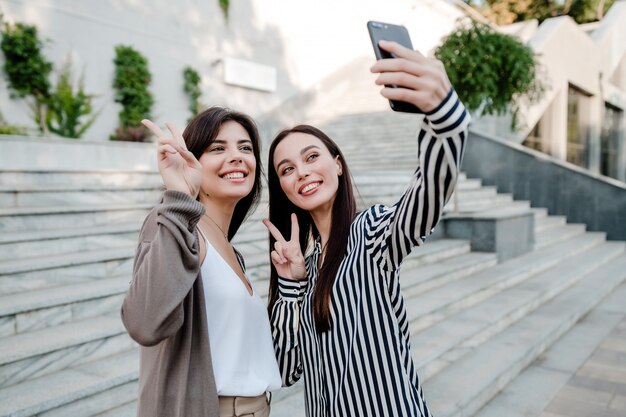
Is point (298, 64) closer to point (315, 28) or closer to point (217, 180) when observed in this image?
point (315, 28)

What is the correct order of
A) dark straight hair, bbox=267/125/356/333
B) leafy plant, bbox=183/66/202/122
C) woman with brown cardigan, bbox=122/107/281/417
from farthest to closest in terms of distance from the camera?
1. leafy plant, bbox=183/66/202/122
2. dark straight hair, bbox=267/125/356/333
3. woman with brown cardigan, bbox=122/107/281/417

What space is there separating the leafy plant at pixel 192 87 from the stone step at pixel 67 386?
849 centimetres

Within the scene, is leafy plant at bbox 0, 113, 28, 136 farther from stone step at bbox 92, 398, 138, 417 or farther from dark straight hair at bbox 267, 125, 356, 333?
dark straight hair at bbox 267, 125, 356, 333

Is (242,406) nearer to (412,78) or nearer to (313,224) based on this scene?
(313,224)

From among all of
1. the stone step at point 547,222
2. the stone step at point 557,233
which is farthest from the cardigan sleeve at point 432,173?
the stone step at point 547,222

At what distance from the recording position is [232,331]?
140 centimetres

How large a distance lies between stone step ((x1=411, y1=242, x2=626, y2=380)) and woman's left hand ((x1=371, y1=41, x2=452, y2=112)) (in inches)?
112

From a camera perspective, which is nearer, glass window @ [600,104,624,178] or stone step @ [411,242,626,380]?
stone step @ [411,242,626,380]

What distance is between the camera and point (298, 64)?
13.8 metres

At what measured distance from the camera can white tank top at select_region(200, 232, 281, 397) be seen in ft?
4.48

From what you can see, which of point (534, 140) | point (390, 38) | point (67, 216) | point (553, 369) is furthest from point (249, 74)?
point (390, 38)


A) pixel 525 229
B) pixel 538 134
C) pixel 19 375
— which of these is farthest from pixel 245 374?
pixel 538 134

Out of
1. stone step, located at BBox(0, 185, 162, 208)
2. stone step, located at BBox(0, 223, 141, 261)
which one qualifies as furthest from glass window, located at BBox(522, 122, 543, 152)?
stone step, located at BBox(0, 223, 141, 261)

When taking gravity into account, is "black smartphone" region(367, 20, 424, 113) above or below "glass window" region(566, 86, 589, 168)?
below
